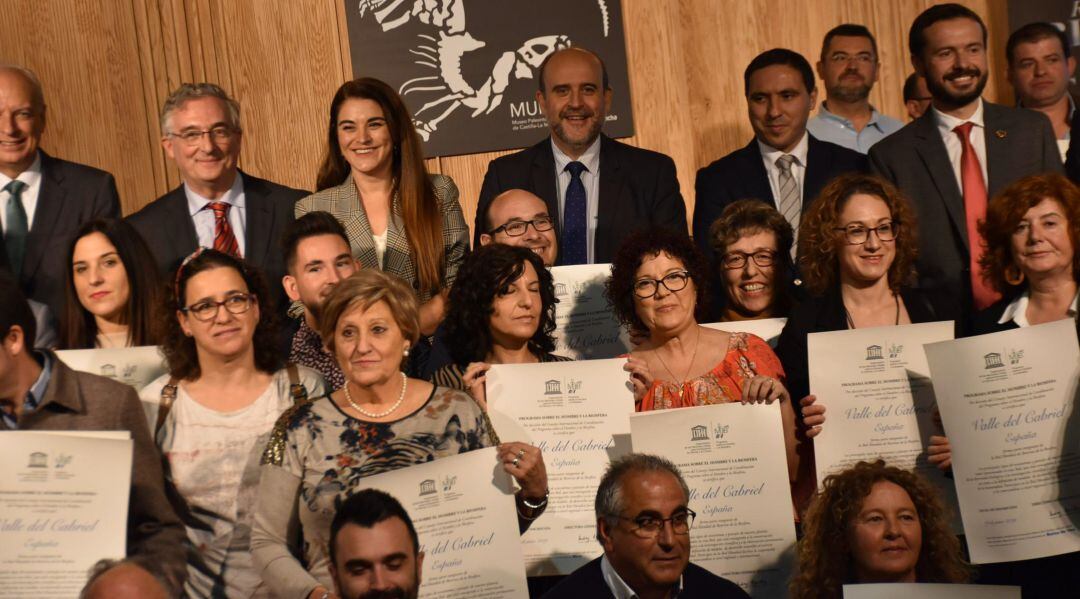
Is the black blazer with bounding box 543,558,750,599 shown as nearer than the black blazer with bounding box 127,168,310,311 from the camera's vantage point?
Yes

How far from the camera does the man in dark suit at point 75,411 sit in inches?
126

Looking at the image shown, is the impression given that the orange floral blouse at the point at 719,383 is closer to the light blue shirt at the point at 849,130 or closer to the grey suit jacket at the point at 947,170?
the grey suit jacket at the point at 947,170

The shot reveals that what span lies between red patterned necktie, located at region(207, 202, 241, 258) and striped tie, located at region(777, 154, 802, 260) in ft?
7.45

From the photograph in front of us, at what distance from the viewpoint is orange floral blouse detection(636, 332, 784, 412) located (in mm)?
3820

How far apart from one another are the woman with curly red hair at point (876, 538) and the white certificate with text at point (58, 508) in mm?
1846

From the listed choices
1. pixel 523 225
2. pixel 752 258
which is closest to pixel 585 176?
pixel 523 225

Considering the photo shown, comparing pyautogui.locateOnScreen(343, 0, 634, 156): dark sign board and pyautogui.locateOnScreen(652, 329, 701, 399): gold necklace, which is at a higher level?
pyautogui.locateOnScreen(343, 0, 634, 156): dark sign board

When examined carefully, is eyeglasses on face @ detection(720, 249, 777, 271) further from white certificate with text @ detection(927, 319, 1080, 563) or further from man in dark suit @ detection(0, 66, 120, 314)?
man in dark suit @ detection(0, 66, 120, 314)

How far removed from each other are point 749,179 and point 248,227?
210cm

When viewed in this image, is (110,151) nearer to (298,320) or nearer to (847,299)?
(298,320)

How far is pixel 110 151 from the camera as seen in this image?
650cm

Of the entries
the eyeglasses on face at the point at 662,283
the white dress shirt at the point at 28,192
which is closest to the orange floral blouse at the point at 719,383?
the eyeglasses on face at the point at 662,283

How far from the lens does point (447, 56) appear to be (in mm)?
6586

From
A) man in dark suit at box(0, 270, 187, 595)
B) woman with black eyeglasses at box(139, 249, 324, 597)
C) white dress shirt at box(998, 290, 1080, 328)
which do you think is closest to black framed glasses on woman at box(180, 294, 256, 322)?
woman with black eyeglasses at box(139, 249, 324, 597)
